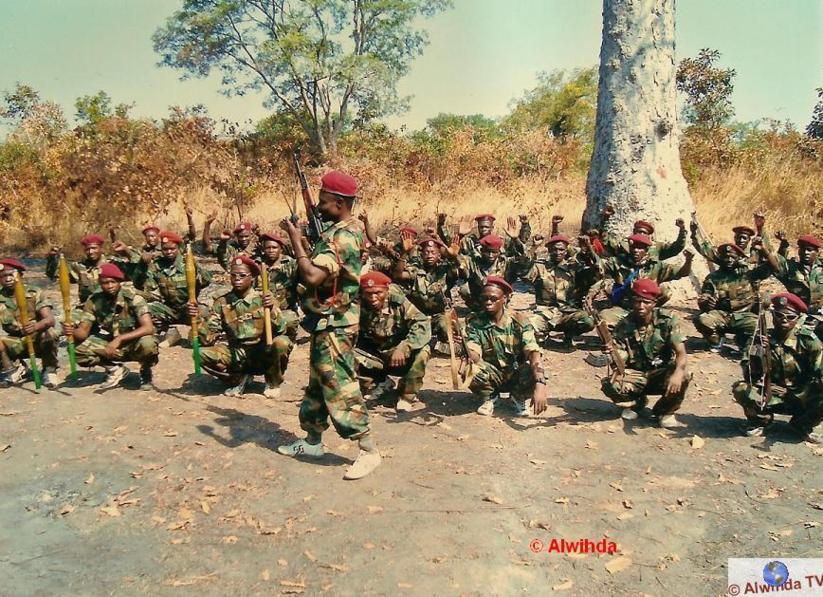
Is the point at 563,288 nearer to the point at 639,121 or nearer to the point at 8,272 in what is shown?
the point at 639,121

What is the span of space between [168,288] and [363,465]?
5035 mm

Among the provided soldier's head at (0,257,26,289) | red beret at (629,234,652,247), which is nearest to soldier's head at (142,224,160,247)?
soldier's head at (0,257,26,289)

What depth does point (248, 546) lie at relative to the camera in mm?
3969

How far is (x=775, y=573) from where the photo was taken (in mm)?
3742

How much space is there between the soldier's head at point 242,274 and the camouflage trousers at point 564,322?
3.57 m

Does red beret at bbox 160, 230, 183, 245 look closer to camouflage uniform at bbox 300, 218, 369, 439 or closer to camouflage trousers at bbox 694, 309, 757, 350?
camouflage uniform at bbox 300, 218, 369, 439

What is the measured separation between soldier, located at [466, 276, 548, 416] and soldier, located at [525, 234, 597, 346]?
84.7 inches

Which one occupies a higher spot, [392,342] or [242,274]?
[242,274]

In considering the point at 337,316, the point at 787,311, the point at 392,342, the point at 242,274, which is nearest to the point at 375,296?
the point at 392,342

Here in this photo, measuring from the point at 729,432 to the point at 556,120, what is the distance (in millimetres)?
25472

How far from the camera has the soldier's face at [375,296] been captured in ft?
19.9

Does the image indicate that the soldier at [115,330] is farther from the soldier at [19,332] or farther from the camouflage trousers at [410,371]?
the camouflage trousers at [410,371]

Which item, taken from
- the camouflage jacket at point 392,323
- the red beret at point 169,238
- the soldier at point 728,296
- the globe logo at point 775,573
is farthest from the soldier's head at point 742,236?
the red beret at point 169,238

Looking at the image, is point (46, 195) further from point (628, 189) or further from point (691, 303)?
point (691, 303)
